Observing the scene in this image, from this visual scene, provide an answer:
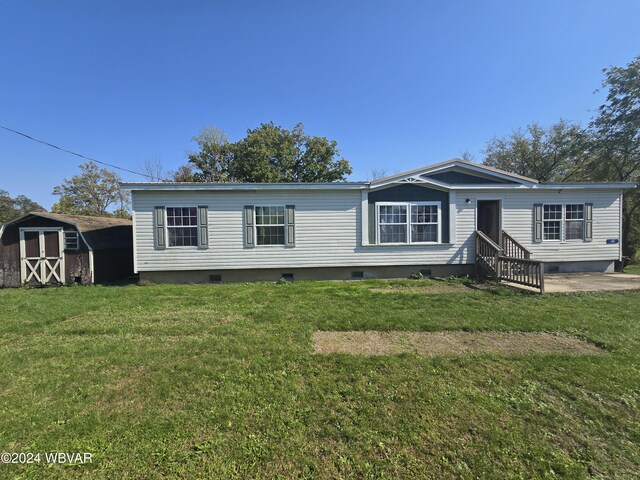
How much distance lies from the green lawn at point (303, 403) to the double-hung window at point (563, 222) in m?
6.34

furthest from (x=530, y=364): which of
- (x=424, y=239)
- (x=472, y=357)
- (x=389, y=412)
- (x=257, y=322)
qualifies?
(x=424, y=239)

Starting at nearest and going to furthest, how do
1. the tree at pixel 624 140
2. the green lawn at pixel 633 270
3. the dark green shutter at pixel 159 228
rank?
1. the dark green shutter at pixel 159 228
2. the green lawn at pixel 633 270
3. the tree at pixel 624 140

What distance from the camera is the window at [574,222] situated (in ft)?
34.3

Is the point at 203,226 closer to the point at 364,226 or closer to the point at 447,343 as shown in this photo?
the point at 364,226

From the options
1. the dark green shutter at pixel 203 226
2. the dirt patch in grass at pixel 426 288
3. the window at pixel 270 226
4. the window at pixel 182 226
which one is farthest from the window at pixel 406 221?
the window at pixel 182 226

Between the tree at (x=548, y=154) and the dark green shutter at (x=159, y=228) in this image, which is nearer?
the dark green shutter at (x=159, y=228)

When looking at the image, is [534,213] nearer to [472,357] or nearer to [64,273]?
[472,357]

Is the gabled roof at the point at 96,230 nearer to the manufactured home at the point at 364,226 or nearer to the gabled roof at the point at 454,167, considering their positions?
the manufactured home at the point at 364,226

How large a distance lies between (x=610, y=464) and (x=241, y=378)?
312 cm

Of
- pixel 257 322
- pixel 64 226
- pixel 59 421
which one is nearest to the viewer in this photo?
pixel 59 421

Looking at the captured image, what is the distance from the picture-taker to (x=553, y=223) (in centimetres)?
1044

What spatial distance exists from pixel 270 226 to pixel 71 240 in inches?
266

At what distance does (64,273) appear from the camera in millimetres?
9703

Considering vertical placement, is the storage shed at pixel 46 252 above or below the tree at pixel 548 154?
below
